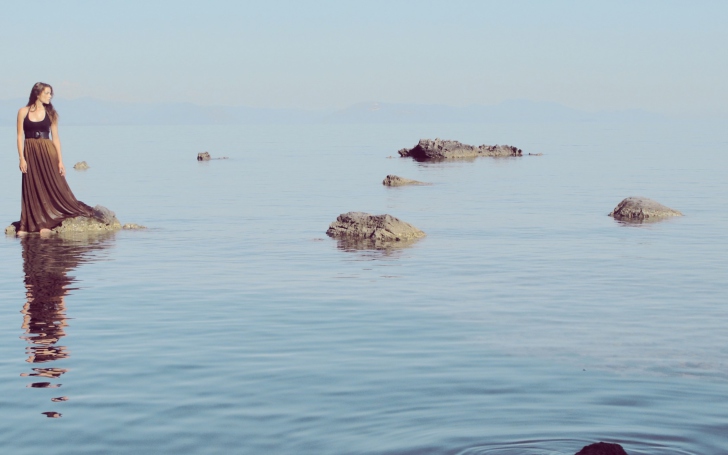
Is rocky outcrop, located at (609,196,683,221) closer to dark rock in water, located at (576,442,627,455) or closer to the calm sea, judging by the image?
the calm sea

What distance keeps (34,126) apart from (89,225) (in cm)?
339

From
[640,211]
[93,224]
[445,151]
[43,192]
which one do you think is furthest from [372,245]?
[445,151]

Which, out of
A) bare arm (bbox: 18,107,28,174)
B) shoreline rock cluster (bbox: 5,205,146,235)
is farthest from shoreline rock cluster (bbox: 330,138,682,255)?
bare arm (bbox: 18,107,28,174)

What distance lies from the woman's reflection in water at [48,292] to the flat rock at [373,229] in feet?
17.8

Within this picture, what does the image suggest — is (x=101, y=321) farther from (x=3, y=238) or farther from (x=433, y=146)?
(x=433, y=146)

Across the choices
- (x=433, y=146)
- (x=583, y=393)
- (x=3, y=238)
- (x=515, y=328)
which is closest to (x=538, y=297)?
(x=515, y=328)

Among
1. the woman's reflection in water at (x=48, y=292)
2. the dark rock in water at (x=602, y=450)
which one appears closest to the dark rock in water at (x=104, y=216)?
the woman's reflection in water at (x=48, y=292)

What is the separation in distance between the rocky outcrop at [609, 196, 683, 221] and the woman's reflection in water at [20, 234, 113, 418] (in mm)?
14595

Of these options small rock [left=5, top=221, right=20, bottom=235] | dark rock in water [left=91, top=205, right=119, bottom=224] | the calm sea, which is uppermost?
dark rock in water [left=91, top=205, right=119, bottom=224]

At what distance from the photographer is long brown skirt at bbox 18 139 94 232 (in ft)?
72.4

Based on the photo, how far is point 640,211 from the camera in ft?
94.3

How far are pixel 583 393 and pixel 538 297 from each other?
578 centimetres

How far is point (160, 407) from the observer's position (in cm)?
905

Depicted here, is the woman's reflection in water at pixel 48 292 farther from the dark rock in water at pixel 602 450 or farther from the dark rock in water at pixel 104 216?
the dark rock in water at pixel 602 450
